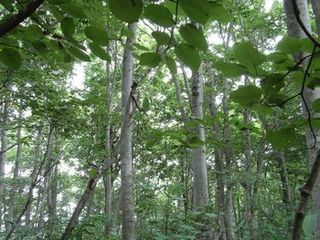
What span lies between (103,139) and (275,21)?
16.6ft

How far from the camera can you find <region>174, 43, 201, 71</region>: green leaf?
61 centimetres

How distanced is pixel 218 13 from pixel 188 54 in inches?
3.2

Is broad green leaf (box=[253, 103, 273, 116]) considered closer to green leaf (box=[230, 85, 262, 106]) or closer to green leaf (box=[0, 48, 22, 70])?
green leaf (box=[230, 85, 262, 106])

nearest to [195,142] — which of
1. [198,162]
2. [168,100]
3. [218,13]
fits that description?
[218,13]

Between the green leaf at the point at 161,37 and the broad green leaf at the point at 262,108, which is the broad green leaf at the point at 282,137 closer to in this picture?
the broad green leaf at the point at 262,108

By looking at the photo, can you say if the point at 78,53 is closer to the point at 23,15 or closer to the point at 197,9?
the point at 23,15

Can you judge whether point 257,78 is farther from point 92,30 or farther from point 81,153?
point 81,153

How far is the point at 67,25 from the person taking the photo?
670 millimetres

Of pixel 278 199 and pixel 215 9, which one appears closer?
pixel 215 9

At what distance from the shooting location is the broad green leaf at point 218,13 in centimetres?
56

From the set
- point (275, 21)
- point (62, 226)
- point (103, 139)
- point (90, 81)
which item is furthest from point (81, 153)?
point (275, 21)

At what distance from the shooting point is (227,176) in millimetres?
6340

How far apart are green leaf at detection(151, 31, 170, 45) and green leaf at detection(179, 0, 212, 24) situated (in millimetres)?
89

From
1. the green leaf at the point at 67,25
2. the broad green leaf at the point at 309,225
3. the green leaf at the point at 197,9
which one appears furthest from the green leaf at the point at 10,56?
the broad green leaf at the point at 309,225
